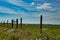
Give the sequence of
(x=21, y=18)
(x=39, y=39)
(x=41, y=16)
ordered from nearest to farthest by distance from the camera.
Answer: (x=39, y=39), (x=41, y=16), (x=21, y=18)

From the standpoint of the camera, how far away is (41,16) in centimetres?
1692

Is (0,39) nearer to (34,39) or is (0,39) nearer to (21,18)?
(34,39)

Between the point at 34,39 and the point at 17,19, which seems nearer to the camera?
the point at 34,39

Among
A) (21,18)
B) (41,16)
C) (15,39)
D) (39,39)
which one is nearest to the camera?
(39,39)

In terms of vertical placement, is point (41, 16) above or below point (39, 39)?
above

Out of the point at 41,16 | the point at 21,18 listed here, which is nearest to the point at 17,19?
the point at 21,18

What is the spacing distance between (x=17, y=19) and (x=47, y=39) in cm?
1794

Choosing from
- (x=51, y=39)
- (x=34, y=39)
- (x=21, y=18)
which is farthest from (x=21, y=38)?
(x=21, y=18)

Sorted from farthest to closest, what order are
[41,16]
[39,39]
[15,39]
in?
[41,16]
[15,39]
[39,39]

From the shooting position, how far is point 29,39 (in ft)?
36.3

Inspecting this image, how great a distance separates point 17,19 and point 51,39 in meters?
18.0

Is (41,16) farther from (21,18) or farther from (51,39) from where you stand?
(21,18)

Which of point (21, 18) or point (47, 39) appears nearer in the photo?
point (47, 39)

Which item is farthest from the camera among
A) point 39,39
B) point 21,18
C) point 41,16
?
point 21,18
